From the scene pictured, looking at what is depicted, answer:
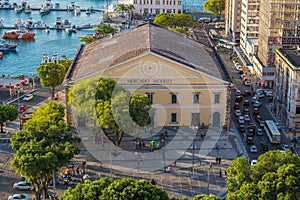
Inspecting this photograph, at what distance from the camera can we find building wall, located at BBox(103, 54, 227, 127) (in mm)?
72812

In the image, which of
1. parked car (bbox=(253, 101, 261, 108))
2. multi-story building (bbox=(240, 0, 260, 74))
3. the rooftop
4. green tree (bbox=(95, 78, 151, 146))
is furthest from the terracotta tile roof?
multi-story building (bbox=(240, 0, 260, 74))

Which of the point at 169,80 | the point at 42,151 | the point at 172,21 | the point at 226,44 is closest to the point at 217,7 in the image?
the point at 172,21

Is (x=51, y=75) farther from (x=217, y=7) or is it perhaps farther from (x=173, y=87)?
(x=217, y=7)

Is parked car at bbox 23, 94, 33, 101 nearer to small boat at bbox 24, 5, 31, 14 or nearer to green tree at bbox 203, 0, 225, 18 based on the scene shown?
green tree at bbox 203, 0, 225, 18

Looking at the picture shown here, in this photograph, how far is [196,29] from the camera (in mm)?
141875

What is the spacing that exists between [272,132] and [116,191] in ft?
111

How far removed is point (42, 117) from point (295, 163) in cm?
2876

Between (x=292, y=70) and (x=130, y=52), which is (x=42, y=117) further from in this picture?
(x=292, y=70)

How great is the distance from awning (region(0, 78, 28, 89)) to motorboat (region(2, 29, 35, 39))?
169 ft

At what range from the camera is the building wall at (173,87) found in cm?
7281

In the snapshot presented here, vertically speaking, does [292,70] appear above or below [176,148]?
above

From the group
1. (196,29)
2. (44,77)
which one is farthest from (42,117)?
(196,29)

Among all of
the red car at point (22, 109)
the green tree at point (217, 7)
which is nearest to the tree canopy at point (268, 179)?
the red car at point (22, 109)

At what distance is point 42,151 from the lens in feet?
173
